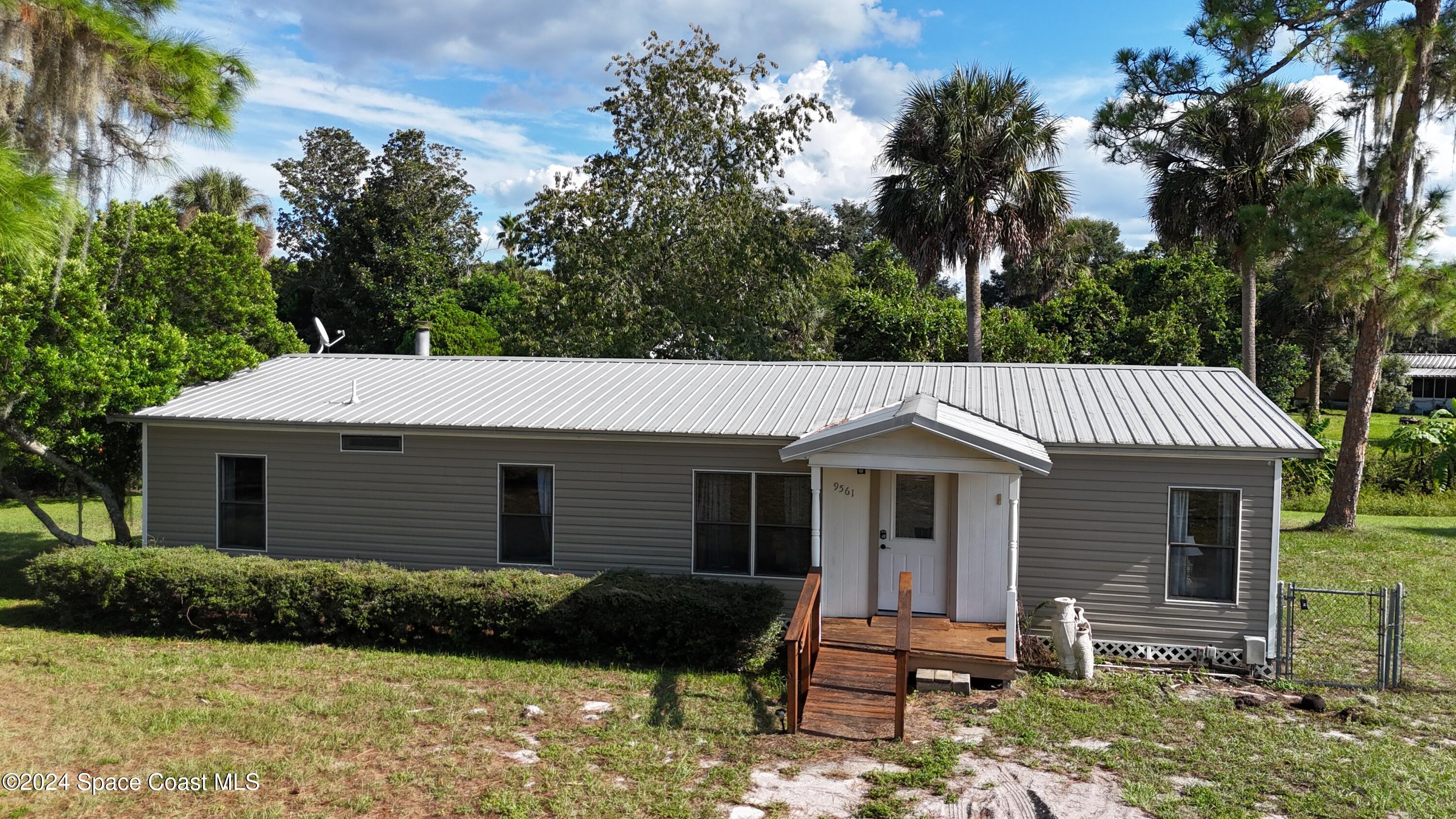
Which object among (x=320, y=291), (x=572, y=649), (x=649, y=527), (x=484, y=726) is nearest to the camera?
(x=484, y=726)

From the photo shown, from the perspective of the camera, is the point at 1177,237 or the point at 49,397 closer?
the point at 49,397

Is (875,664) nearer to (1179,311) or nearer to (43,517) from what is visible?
(43,517)

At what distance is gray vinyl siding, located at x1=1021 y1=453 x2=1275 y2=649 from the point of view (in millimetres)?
10750

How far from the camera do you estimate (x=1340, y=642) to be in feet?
39.2

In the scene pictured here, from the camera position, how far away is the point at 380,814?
6.64 m

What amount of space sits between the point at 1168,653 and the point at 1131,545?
4.20 feet

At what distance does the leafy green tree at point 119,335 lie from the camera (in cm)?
1278

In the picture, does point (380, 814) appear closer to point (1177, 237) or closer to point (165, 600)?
point (165, 600)

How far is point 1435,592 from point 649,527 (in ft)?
39.7

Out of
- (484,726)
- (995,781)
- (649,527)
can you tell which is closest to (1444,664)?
(995,781)

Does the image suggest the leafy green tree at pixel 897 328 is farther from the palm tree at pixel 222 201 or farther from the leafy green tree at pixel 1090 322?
the palm tree at pixel 222 201

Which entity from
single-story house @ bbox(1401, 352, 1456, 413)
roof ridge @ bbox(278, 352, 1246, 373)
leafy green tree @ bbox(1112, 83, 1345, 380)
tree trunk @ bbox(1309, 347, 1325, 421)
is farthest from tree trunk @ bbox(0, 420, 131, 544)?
single-story house @ bbox(1401, 352, 1456, 413)

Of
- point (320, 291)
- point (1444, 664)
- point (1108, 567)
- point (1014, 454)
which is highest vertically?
point (320, 291)

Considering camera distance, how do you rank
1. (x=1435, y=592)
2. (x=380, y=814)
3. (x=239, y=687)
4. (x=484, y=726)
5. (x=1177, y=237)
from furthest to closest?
1. (x=1177, y=237)
2. (x=1435, y=592)
3. (x=239, y=687)
4. (x=484, y=726)
5. (x=380, y=814)
